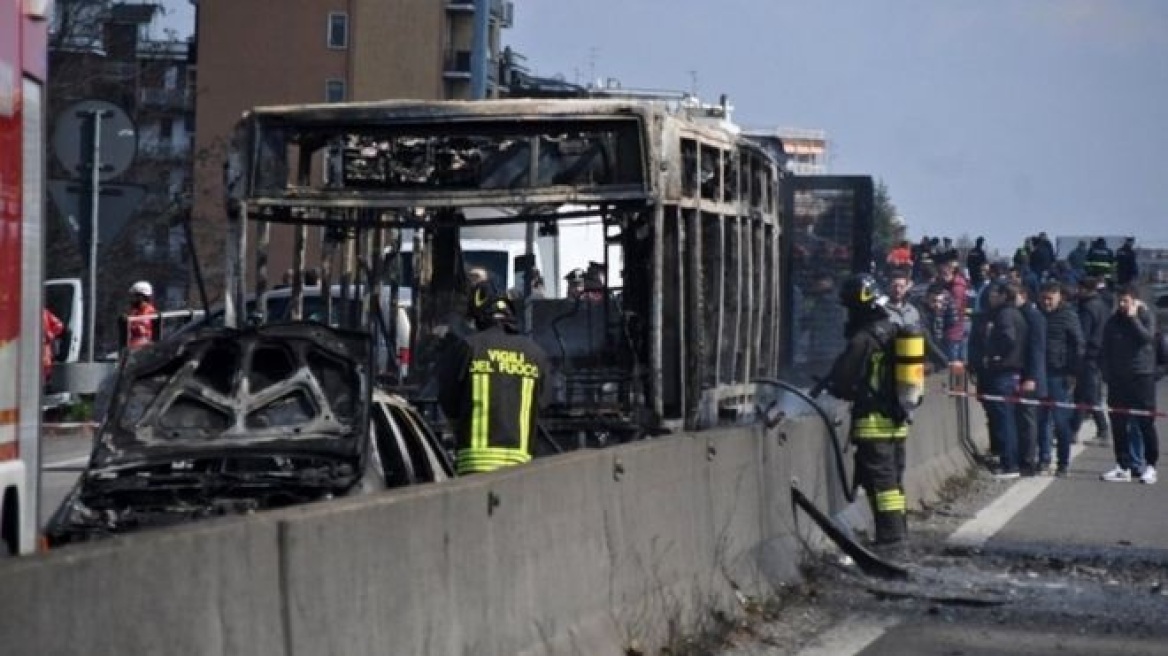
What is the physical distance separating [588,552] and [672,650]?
1.13m

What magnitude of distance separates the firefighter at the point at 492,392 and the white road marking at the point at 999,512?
5987 mm

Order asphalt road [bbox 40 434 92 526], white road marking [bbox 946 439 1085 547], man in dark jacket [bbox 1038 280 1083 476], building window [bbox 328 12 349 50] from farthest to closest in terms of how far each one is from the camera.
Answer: building window [bbox 328 12 349 50] → man in dark jacket [bbox 1038 280 1083 476] → asphalt road [bbox 40 434 92 526] → white road marking [bbox 946 439 1085 547]

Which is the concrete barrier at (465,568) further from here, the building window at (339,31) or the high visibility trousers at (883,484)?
the building window at (339,31)

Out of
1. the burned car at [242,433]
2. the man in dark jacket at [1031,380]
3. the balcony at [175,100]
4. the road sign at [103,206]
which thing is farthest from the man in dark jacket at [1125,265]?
the balcony at [175,100]

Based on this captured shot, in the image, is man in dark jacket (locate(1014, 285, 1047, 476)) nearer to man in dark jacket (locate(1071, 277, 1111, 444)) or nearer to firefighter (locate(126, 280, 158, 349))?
man in dark jacket (locate(1071, 277, 1111, 444))

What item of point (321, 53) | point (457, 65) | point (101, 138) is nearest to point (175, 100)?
point (321, 53)

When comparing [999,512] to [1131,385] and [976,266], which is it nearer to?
[1131,385]

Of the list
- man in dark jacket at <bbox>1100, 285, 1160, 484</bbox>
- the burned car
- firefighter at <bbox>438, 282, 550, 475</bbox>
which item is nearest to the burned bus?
firefighter at <bbox>438, 282, 550, 475</bbox>

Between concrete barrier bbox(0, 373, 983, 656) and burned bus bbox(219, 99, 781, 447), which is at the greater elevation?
burned bus bbox(219, 99, 781, 447)

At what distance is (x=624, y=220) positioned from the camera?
1653cm

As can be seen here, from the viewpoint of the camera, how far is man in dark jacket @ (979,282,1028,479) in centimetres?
2597

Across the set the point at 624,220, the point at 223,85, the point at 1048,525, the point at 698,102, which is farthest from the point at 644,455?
the point at 223,85

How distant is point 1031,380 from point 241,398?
15.9 m

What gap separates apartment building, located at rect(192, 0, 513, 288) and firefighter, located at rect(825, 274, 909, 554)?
7305cm
